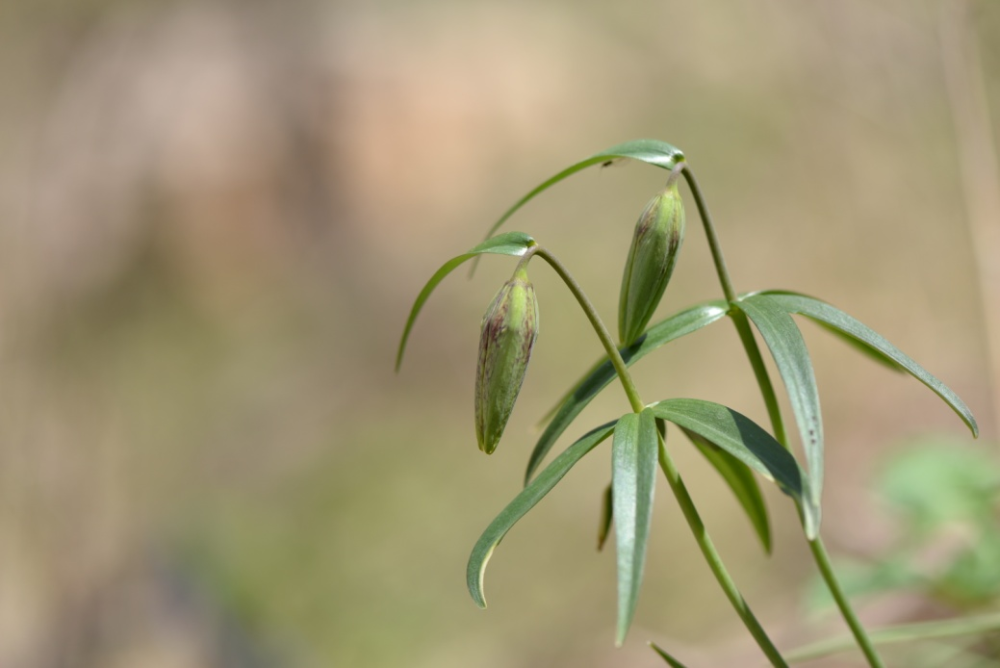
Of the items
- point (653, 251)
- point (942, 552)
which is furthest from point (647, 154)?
point (942, 552)

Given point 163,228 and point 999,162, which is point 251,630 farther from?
→ point 999,162

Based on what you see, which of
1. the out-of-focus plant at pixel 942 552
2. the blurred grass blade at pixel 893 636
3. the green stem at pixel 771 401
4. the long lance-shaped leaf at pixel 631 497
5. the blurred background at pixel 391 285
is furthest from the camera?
the blurred background at pixel 391 285

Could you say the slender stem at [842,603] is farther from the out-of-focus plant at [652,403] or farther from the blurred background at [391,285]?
the blurred background at [391,285]

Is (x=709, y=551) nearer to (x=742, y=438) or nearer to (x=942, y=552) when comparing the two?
(x=742, y=438)

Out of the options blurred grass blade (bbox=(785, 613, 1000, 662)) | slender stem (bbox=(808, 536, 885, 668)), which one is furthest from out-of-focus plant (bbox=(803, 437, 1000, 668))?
slender stem (bbox=(808, 536, 885, 668))

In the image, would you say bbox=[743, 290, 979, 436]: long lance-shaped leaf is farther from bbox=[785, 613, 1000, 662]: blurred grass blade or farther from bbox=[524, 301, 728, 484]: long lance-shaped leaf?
bbox=[785, 613, 1000, 662]: blurred grass blade

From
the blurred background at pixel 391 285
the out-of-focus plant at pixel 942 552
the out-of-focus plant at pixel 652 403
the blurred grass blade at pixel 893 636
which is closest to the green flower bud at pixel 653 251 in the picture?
the out-of-focus plant at pixel 652 403

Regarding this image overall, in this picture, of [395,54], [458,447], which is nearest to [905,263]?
[458,447]
